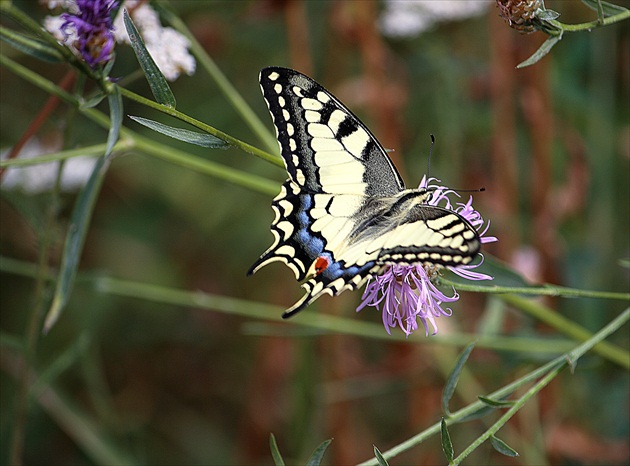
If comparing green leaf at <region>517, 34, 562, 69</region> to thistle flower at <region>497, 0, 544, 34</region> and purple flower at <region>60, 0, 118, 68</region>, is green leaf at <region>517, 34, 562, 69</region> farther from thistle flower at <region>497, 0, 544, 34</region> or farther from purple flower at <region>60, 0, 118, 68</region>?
purple flower at <region>60, 0, 118, 68</region>

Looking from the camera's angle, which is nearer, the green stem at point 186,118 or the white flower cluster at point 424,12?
the green stem at point 186,118

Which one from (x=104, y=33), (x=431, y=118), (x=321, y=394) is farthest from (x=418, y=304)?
(x=431, y=118)

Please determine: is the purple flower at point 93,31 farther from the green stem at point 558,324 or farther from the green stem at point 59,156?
the green stem at point 558,324

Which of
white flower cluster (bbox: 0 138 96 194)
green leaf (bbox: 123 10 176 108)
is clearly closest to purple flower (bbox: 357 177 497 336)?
green leaf (bbox: 123 10 176 108)

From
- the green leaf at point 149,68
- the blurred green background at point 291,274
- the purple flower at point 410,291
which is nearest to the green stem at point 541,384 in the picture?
the purple flower at point 410,291

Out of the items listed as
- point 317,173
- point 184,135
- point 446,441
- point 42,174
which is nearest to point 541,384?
point 446,441

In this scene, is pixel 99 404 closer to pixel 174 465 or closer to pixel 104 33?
pixel 174 465

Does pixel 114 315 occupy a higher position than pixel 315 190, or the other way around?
pixel 315 190
